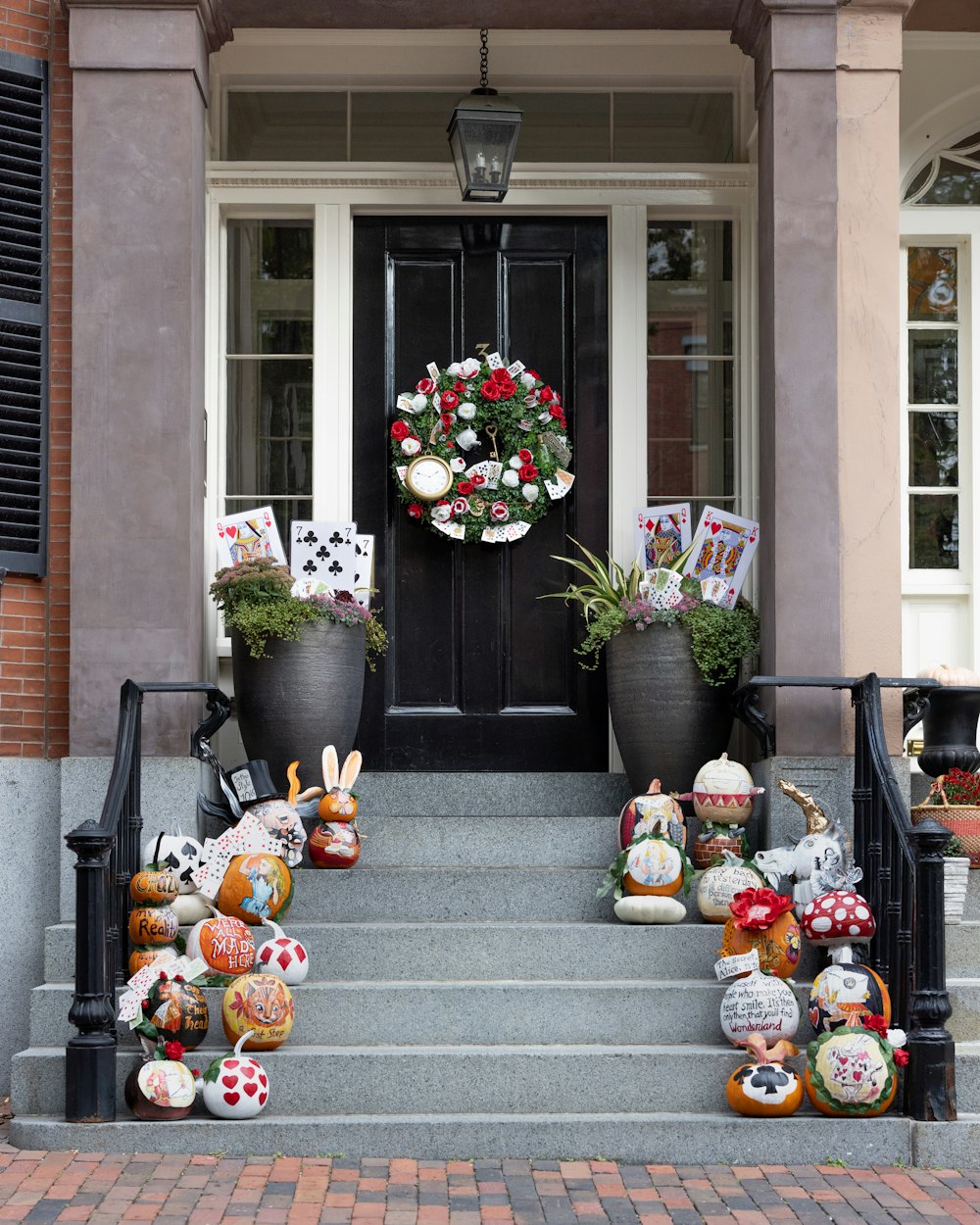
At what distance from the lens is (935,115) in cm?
809

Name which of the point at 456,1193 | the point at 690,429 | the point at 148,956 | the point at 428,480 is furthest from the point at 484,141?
the point at 456,1193

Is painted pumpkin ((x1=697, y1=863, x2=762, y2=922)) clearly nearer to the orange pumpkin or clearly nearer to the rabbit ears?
the rabbit ears

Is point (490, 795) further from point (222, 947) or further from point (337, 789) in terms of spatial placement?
point (222, 947)

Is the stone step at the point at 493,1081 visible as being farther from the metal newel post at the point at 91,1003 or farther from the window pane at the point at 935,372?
the window pane at the point at 935,372

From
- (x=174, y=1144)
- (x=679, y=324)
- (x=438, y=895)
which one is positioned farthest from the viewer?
(x=679, y=324)

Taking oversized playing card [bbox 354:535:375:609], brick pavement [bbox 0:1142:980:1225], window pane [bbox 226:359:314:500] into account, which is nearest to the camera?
brick pavement [bbox 0:1142:980:1225]

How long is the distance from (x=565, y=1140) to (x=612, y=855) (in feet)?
5.08

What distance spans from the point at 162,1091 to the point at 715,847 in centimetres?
230

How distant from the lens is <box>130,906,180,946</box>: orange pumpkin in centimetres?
590

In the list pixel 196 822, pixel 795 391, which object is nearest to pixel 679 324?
pixel 795 391

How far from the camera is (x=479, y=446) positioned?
7809mm

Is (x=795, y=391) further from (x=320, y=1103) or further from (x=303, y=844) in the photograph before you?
(x=320, y=1103)

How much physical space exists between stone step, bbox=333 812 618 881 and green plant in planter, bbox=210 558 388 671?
88 centimetres

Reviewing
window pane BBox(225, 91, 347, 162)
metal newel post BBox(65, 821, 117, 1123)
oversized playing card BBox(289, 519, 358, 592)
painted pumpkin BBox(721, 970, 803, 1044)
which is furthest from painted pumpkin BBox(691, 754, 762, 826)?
window pane BBox(225, 91, 347, 162)
